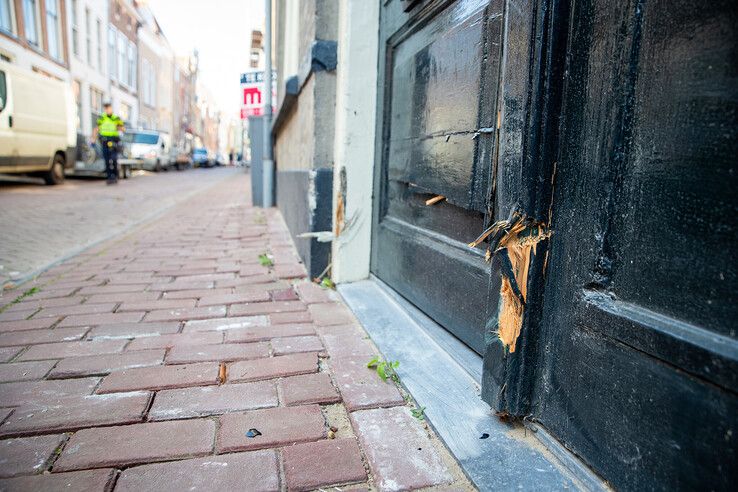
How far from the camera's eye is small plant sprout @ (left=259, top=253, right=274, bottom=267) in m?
3.34

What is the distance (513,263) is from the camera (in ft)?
3.92

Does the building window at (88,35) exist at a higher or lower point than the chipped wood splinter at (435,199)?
higher

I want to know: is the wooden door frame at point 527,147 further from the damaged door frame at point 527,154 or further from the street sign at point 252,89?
the street sign at point 252,89

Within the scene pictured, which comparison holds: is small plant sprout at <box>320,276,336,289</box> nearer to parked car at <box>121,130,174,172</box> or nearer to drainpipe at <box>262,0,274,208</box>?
drainpipe at <box>262,0,274,208</box>

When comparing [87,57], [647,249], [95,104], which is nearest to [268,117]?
[647,249]

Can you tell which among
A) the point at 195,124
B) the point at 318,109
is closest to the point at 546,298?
the point at 318,109

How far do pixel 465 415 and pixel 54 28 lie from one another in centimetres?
2105

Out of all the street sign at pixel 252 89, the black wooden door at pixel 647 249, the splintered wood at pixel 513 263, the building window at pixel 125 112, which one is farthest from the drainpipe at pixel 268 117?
the building window at pixel 125 112

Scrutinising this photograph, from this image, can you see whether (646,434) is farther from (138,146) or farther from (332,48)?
(138,146)

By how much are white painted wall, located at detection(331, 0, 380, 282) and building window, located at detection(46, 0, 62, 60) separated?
18543 millimetres

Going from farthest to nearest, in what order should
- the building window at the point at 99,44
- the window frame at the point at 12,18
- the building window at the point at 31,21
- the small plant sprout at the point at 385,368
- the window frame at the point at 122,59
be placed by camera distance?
the window frame at the point at 122,59
the building window at the point at 99,44
the building window at the point at 31,21
the window frame at the point at 12,18
the small plant sprout at the point at 385,368

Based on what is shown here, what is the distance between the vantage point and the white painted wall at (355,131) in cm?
246

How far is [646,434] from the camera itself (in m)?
0.91

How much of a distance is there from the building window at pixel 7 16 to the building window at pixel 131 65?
37.5ft
